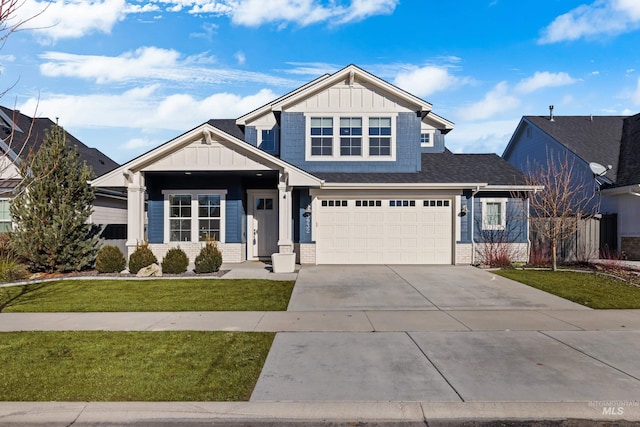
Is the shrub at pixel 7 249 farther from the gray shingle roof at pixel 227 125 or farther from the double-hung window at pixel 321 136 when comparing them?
the gray shingle roof at pixel 227 125

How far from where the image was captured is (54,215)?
13.8 m

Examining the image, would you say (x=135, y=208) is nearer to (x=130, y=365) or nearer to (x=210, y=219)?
(x=210, y=219)

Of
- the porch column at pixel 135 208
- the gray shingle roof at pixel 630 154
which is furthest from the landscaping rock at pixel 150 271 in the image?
the gray shingle roof at pixel 630 154

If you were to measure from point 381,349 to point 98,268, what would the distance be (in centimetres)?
1083

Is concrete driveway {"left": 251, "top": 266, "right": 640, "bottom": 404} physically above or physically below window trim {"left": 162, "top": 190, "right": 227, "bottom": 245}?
below

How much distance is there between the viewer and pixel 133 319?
8.19 m

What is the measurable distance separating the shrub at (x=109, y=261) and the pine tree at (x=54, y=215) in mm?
888

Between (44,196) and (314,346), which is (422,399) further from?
(44,196)

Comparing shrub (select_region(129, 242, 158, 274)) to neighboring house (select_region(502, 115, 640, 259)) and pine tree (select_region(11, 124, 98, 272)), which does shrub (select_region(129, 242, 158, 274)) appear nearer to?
pine tree (select_region(11, 124, 98, 272))

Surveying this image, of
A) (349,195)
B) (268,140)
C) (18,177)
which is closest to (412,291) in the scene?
(349,195)

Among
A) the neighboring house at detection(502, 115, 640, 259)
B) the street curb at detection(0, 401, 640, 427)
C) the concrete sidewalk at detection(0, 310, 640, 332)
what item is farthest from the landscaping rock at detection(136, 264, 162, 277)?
the neighboring house at detection(502, 115, 640, 259)

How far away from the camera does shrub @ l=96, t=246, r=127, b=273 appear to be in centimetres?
1376

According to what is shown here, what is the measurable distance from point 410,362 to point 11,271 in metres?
12.5

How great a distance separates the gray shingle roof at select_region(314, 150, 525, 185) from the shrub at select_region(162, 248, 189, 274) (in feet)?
19.1
